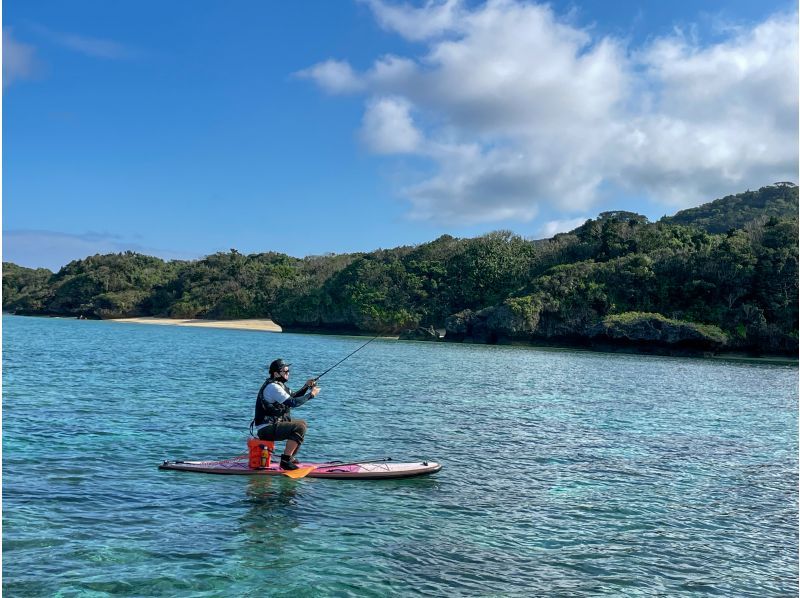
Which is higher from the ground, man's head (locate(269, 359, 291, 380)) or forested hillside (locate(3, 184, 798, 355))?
forested hillside (locate(3, 184, 798, 355))

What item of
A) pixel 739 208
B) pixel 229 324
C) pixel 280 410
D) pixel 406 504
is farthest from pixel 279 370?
pixel 739 208

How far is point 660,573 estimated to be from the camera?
8570 mm

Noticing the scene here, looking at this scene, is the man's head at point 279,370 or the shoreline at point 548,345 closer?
the man's head at point 279,370

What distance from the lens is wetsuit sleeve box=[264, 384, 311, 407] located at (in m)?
12.7

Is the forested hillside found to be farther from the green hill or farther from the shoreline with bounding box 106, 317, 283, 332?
the shoreline with bounding box 106, 317, 283, 332

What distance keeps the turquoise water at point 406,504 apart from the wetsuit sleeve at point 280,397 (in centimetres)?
156

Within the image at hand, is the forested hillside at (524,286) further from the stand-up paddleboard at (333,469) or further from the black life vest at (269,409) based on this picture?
the black life vest at (269,409)

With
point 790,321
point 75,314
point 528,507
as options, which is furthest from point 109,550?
point 75,314

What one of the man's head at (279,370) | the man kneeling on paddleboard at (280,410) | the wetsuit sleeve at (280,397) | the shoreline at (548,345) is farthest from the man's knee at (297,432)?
the shoreline at (548,345)

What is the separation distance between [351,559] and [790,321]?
238 feet

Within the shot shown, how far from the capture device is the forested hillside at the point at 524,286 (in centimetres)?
7206

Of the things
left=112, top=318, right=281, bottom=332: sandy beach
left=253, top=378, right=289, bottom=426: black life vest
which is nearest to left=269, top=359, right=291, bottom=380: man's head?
left=253, top=378, right=289, bottom=426: black life vest

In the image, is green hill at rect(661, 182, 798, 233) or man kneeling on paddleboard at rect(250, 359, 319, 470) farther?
green hill at rect(661, 182, 798, 233)

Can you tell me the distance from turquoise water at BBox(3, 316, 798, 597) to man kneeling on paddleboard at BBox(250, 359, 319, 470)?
84 centimetres
